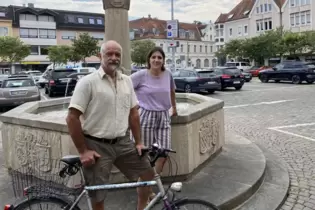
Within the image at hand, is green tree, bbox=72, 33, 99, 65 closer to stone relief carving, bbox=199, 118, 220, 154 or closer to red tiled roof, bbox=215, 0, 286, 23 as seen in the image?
red tiled roof, bbox=215, 0, 286, 23

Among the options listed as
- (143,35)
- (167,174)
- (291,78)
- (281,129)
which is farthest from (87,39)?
(167,174)

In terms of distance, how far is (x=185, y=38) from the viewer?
84.7 metres

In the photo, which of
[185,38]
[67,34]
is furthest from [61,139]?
[185,38]

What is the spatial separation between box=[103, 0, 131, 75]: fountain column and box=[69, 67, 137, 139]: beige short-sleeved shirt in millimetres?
3185

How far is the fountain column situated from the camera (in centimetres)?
621

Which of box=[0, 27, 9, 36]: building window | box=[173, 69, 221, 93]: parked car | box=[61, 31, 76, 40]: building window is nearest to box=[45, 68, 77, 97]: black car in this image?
box=[173, 69, 221, 93]: parked car

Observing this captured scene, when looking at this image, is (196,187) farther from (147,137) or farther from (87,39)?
(87,39)

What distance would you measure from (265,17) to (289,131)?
5734 centimetres

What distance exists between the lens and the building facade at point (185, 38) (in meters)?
78.9

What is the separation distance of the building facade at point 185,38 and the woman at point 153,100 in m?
72.5

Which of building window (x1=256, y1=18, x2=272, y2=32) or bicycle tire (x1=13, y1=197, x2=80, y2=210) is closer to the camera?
bicycle tire (x1=13, y1=197, x2=80, y2=210)

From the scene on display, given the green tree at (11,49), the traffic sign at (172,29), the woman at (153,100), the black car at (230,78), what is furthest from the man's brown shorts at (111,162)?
the green tree at (11,49)

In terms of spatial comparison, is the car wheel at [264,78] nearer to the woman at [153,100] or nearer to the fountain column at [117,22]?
the fountain column at [117,22]

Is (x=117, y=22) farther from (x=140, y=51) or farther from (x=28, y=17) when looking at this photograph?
(x=28, y=17)
